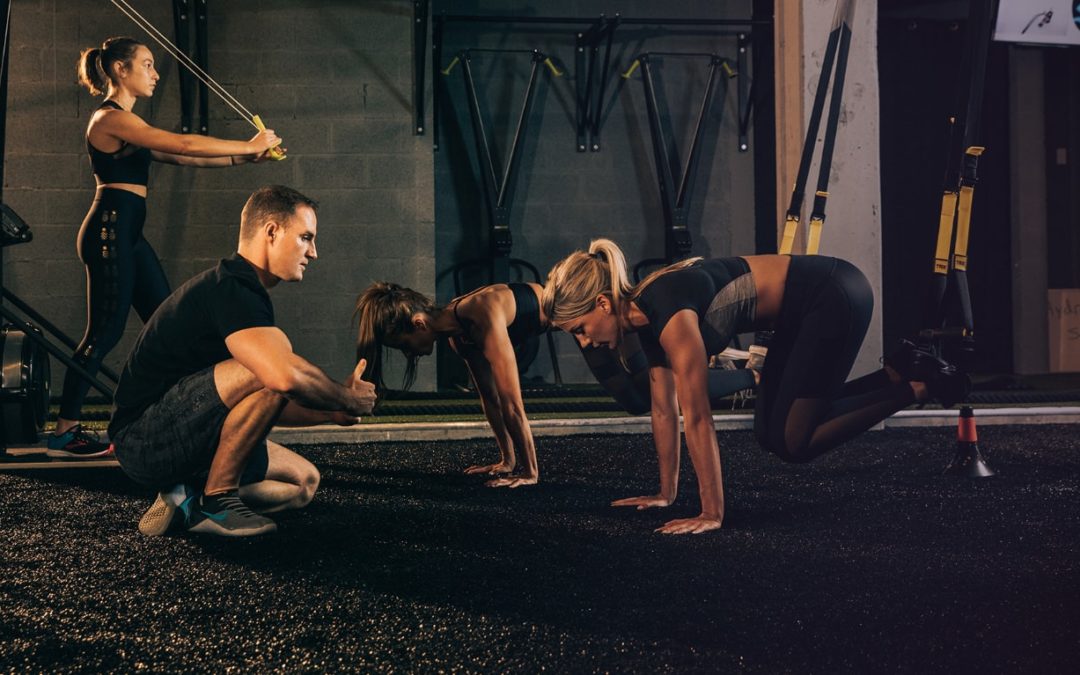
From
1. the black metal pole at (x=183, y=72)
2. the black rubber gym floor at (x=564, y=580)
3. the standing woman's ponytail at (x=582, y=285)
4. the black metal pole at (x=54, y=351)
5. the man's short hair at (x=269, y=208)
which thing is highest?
the black metal pole at (x=183, y=72)

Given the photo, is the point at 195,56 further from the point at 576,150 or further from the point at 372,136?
the point at 576,150

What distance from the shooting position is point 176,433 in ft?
8.98

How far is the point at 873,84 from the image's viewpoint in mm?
4910

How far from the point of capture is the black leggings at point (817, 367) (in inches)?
123

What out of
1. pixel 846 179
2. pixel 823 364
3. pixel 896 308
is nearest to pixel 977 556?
pixel 823 364

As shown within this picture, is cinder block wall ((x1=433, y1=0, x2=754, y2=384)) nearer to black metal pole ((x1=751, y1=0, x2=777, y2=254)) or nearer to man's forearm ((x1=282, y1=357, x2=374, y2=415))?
black metal pole ((x1=751, y1=0, x2=777, y2=254))

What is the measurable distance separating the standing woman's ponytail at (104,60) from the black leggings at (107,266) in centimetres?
41

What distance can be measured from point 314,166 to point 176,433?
3626 millimetres

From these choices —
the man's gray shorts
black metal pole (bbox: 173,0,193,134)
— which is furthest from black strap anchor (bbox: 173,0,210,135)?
the man's gray shorts

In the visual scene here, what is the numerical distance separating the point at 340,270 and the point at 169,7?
1.83 m

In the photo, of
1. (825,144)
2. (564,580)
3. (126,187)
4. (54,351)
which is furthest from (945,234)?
(54,351)

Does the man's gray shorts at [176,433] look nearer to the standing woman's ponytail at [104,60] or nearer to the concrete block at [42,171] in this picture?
the standing woman's ponytail at [104,60]

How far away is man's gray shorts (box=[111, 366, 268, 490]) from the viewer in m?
2.72

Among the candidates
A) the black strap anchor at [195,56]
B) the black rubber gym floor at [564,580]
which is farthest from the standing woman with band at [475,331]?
the black strap anchor at [195,56]
